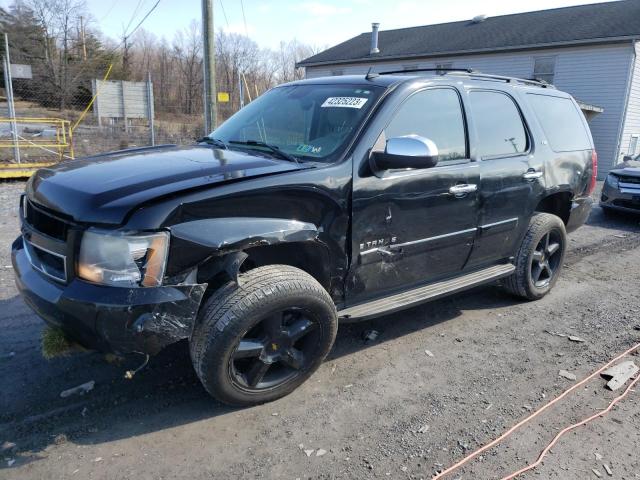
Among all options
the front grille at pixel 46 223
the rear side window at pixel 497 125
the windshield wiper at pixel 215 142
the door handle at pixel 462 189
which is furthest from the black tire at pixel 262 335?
the rear side window at pixel 497 125

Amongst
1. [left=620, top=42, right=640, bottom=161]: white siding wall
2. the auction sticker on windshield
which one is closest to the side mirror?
the auction sticker on windshield

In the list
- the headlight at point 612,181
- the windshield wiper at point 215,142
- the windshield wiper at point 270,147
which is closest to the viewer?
the windshield wiper at point 270,147

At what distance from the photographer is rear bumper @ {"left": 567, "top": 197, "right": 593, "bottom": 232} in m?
5.09

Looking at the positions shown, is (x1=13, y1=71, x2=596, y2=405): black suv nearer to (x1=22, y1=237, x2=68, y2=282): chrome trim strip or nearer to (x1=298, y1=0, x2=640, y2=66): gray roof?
(x1=22, y1=237, x2=68, y2=282): chrome trim strip

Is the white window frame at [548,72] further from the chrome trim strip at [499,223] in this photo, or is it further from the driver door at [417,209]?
the driver door at [417,209]

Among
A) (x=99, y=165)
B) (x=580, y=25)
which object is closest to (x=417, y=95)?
(x=99, y=165)

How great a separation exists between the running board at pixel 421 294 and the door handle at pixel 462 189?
28.5 inches

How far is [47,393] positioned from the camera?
306 cm

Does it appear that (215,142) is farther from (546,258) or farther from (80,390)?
(546,258)

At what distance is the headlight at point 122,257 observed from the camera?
2.40m

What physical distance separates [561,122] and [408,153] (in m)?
2.71

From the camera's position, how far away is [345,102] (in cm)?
350

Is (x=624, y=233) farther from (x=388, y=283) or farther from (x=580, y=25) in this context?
(x=580, y=25)

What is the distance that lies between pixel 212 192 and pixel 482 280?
8.36 feet
